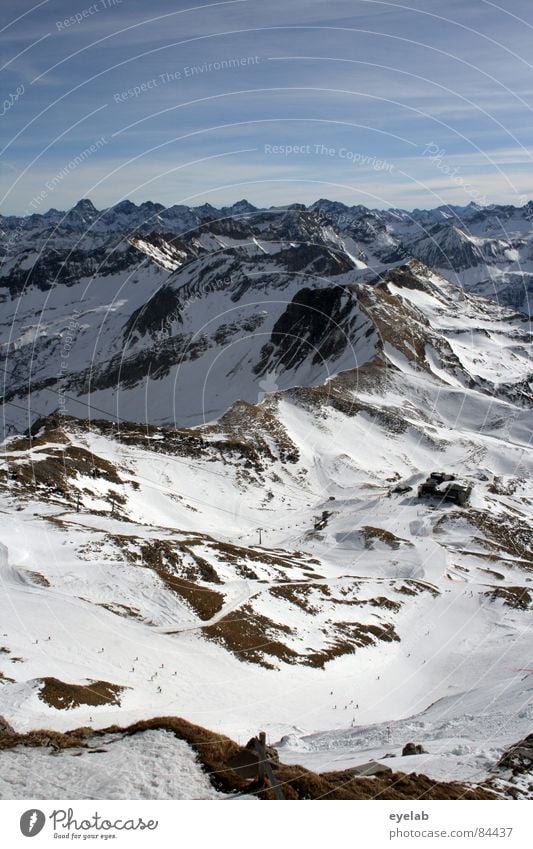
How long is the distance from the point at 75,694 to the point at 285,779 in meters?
17.5

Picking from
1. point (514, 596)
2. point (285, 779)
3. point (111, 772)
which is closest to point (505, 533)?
point (514, 596)

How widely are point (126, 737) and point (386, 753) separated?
12219 mm

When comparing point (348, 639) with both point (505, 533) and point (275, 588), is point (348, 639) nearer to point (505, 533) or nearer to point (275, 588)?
point (275, 588)

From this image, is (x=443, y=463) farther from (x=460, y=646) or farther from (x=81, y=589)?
(x=81, y=589)

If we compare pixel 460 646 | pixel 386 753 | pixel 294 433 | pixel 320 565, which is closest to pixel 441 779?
pixel 386 753

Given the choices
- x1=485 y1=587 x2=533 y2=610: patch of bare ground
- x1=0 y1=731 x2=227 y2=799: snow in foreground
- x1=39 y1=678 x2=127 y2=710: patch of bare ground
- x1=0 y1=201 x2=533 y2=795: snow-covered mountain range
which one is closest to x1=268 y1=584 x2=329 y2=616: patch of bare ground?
x1=0 y1=201 x2=533 y2=795: snow-covered mountain range

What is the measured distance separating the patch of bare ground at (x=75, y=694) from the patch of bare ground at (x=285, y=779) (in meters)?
7.38

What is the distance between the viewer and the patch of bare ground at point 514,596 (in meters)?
76.8

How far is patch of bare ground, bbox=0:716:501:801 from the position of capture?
23578 millimetres

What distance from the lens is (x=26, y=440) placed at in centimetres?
11075

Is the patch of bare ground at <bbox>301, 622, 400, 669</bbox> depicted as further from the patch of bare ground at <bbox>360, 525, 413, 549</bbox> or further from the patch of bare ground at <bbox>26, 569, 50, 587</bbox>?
the patch of bare ground at <bbox>360, 525, 413, 549</bbox>

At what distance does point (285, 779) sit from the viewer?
24.4 m

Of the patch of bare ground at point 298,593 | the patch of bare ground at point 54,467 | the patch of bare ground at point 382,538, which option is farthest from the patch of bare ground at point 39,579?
the patch of bare ground at point 382,538

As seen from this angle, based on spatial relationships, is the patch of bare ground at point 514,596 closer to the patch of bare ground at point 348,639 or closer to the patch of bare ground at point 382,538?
the patch of bare ground at point 382,538
